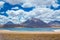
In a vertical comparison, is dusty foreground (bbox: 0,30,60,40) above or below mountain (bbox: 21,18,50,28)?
below

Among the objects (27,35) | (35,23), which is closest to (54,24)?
(35,23)

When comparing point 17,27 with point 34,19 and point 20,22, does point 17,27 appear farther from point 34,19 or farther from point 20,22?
point 34,19

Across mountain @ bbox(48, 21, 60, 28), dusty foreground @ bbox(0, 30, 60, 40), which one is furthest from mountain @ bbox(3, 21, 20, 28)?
mountain @ bbox(48, 21, 60, 28)

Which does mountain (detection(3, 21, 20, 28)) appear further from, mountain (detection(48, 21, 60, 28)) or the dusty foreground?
mountain (detection(48, 21, 60, 28))

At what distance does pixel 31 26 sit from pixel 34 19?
100 millimetres

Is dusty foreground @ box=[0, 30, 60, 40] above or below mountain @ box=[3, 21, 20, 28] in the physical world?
below

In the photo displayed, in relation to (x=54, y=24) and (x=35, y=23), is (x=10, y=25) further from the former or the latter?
(x=54, y=24)

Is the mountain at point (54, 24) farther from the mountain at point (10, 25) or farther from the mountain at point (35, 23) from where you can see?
the mountain at point (10, 25)

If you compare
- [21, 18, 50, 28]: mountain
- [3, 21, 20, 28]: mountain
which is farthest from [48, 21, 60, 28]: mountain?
[3, 21, 20, 28]: mountain

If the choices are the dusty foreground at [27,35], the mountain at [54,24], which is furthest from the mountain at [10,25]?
the mountain at [54,24]

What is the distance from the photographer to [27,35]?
5.23ft

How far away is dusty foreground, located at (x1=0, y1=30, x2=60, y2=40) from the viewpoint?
5.16 feet

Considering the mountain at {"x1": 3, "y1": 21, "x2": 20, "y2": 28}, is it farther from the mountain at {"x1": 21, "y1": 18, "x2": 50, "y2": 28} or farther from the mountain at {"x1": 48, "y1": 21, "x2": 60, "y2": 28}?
the mountain at {"x1": 48, "y1": 21, "x2": 60, "y2": 28}

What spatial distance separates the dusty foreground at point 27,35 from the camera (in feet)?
5.16
